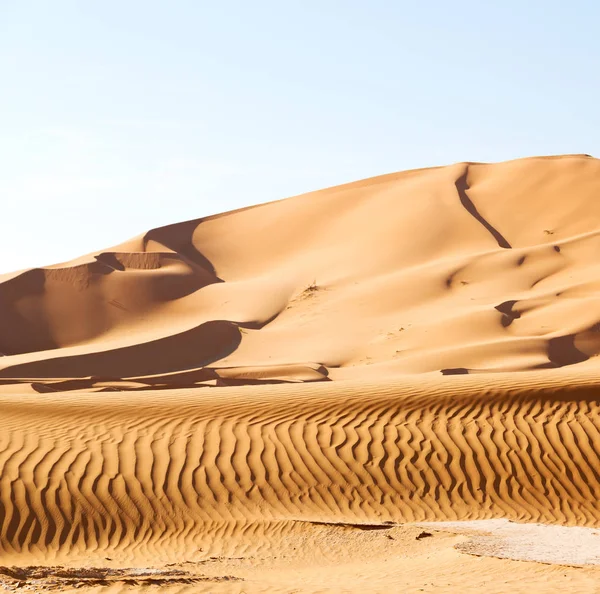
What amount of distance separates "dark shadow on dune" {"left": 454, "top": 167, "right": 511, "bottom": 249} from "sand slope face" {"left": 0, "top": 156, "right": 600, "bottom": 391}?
17 centimetres

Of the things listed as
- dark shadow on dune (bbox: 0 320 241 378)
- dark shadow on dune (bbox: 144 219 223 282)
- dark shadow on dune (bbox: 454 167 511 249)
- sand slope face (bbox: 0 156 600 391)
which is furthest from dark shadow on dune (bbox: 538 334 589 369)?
dark shadow on dune (bbox: 144 219 223 282)

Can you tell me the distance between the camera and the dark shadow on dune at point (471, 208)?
1531 inches

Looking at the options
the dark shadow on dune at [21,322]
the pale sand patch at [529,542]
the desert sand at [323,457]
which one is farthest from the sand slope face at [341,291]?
the pale sand patch at [529,542]

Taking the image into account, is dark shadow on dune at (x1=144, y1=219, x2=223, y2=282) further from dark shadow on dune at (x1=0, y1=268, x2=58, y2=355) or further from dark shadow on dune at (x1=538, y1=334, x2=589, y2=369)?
dark shadow on dune at (x1=538, y1=334, x2=589, y2=369)

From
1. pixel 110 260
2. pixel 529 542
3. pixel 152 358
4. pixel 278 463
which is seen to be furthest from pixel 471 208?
pixel 529 542

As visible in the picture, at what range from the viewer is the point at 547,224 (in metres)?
39.9

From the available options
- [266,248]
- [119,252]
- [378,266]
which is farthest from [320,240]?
[119,252]

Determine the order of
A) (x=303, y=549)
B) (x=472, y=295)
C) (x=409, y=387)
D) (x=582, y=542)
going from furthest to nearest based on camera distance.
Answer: (x=472, y=295) → (x=409, y=387) → (x=303, y=549) → (x=582, y=542)

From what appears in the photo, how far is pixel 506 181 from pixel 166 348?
881 inches

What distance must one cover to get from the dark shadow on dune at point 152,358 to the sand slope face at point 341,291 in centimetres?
5

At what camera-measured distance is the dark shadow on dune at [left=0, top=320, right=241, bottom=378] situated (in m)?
26.9

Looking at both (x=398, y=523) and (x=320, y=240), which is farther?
(x=320, y=240)

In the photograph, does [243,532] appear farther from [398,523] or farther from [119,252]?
[119,252]

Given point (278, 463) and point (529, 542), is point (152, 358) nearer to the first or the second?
point (278, 463)
